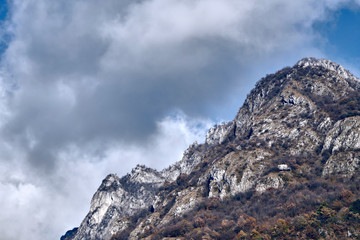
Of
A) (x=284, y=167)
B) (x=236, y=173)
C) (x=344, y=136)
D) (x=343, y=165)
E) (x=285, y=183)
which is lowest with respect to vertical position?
(x=343, y=165)

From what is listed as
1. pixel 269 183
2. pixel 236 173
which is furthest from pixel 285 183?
pixel 236 173

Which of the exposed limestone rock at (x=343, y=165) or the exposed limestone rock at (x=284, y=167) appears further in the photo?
the exposed limestone rock at (x=284, y=167)

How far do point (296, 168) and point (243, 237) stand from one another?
4684 centimetres

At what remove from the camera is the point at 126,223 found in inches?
7574

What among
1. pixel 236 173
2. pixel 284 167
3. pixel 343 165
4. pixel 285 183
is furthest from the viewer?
pixel 236 173

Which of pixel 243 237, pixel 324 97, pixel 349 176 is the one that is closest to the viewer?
pixel 243 237

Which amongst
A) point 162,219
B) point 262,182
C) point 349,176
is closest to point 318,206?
point 349,176

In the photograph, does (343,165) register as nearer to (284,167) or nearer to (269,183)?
(284,167)

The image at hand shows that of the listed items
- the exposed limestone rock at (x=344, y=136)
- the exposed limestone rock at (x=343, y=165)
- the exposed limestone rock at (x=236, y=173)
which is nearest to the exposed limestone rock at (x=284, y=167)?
the exposed limestone rock at (x=236, y=173)

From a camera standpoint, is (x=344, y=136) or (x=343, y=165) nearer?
(x=343, y=165)

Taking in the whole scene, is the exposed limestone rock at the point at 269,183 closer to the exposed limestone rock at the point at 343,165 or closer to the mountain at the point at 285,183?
the mountain at the point at 285,183

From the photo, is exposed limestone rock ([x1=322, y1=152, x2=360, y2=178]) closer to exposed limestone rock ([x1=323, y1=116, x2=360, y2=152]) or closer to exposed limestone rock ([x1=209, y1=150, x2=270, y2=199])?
exposed limestone rock ([x1=323, y1=116, x2=360, y2=152])

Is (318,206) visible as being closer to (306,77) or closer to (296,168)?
(296,168)

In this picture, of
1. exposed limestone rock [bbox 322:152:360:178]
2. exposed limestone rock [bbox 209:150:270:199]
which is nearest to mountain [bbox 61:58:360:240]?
exposed limestone rock [bbox 322:152:360:178]
